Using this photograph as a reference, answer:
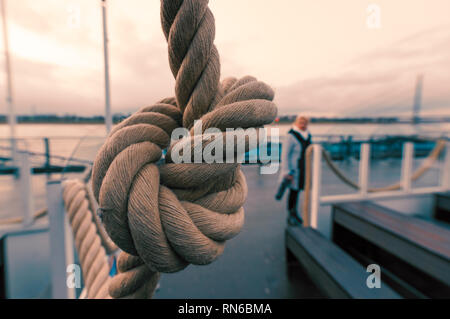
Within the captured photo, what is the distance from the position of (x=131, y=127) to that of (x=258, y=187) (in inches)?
127

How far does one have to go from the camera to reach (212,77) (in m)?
0.29

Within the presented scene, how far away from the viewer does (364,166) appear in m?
2.06

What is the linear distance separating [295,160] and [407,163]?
133cm

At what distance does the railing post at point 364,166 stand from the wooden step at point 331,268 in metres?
0.93

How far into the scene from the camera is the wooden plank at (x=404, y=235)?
113cm

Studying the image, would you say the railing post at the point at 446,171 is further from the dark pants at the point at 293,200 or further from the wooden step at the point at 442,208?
the dark pants at the point at 293,200

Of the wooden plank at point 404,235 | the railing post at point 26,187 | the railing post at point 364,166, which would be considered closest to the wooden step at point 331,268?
the wooden plank at point 404,235

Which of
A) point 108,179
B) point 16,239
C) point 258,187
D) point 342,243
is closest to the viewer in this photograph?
point 108,179

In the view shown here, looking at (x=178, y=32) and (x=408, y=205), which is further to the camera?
(x=408, y=205)

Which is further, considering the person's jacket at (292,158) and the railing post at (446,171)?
the railing post at (446,171)
